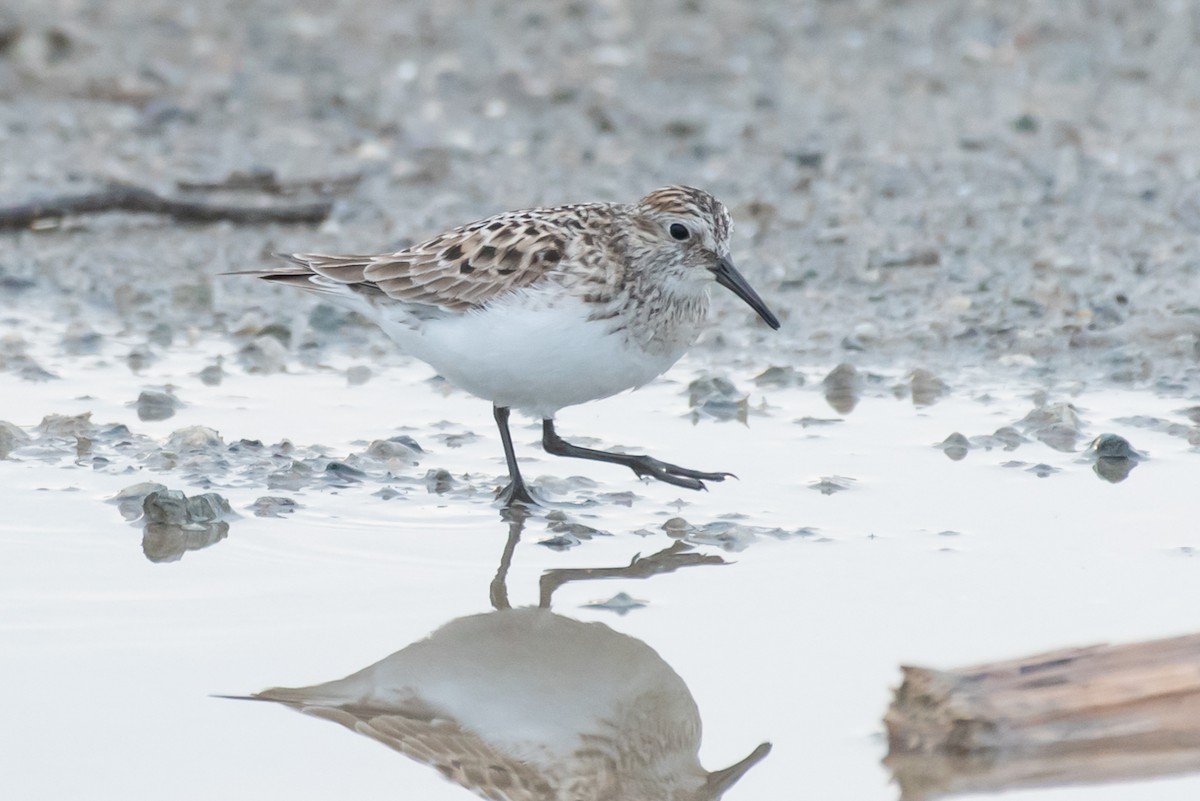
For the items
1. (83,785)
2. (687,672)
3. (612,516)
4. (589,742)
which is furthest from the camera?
A: (612,516)

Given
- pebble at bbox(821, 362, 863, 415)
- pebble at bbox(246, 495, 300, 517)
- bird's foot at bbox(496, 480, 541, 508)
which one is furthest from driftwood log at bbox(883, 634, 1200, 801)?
pebble at bbox(821, 362, 863, 415)

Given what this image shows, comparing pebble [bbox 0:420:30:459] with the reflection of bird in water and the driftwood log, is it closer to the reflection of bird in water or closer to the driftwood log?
the reflection of bird in water

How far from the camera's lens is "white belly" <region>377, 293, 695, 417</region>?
558cm

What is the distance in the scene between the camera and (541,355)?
556cm

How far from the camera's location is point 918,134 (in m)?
10.8

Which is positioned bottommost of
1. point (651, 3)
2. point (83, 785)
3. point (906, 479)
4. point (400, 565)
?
point (83, 785)

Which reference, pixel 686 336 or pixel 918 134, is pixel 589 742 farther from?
pixel 918 134

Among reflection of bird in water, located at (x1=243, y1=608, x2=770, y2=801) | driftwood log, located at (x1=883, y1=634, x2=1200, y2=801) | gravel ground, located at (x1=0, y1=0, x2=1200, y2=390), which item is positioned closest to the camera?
driftwood log, located at (x1=883, y1=634, x2=1200, y2=801)

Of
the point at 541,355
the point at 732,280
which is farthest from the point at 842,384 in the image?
the point at 541,355

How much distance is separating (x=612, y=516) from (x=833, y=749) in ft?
6.87

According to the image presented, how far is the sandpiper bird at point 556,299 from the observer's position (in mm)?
5629

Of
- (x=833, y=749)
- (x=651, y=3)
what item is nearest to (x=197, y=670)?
(x=833, y=749)

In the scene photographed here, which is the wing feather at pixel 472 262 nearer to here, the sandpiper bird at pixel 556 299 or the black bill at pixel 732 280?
the sandpiper bird at pixel 556 299

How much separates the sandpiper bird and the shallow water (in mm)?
479
